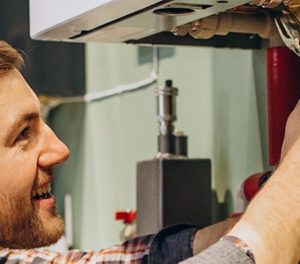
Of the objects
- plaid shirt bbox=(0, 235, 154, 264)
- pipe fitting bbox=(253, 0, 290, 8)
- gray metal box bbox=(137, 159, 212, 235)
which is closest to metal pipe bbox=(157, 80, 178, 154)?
gray metal box bbox=(137, 159, 212, 235)

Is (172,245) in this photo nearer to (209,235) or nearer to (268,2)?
(209,235)

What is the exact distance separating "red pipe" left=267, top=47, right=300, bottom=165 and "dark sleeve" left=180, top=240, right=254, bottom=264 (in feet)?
0.83

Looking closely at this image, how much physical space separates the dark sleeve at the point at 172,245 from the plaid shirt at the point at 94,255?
19 mm

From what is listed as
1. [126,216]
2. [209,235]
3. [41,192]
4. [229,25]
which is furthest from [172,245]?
[126,216]

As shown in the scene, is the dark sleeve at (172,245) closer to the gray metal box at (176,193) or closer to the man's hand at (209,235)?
Result: the man's hand at (209,235)

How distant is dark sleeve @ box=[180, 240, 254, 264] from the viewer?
0.70m

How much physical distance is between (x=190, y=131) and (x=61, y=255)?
0.31 meters

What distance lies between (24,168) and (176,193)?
0.82 feet

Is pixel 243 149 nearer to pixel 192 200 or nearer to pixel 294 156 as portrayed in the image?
pixel 192 200

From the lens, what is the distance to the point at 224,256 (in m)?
0.70

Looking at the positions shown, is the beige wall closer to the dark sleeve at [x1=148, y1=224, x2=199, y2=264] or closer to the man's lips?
the dark sleeve at [x1=148, y1=224, x2=199, y2=264]

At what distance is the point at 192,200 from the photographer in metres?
1.12

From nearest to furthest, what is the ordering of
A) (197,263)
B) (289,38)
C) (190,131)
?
(197,263), (289,38), (190,131)

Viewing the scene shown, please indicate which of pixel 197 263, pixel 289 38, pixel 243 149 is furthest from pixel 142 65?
pixel 197 263
